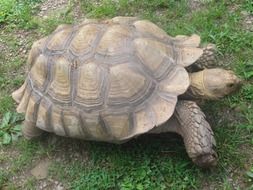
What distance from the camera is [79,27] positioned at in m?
4.34

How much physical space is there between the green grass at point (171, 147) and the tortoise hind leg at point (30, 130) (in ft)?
0.28

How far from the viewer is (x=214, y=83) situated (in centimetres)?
402

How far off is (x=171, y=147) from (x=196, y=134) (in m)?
0.40

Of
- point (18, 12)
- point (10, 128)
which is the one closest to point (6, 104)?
point (10, 128)

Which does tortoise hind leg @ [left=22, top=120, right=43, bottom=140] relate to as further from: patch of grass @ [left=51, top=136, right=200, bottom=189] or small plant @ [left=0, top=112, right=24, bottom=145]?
patch of grass @ [left=51, top=136, right=200, bottom=189]

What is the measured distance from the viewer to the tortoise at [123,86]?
13.1ft

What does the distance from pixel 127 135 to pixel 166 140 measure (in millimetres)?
487

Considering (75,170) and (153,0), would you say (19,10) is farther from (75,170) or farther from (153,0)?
(75,170)

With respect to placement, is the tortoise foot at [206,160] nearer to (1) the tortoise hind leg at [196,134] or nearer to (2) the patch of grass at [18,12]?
(1) the tortoise hind leg at [196,134]

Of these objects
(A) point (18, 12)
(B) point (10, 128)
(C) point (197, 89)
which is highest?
(C) point (197, 89)

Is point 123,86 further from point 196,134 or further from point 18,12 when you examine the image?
point 18,12

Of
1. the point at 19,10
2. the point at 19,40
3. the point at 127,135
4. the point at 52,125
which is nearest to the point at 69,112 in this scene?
the point at 52,125

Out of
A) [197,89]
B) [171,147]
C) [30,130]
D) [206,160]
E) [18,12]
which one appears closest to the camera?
[206,160]

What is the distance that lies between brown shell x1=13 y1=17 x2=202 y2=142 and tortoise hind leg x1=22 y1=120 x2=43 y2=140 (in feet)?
0.62
